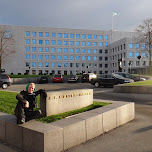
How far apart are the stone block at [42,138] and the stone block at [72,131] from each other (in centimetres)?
16

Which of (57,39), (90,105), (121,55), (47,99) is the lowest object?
(90,105)

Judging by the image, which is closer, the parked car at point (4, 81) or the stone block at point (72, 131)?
the stone block at point (72, 131)

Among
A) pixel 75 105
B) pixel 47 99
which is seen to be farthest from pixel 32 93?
pixel 75 105

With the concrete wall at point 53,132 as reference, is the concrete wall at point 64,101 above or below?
above

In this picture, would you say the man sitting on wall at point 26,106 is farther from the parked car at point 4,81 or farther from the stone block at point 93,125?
the parked car at point 4,81

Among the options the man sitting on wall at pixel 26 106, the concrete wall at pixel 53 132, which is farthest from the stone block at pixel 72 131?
the man sitting on wall at pixel 26 106

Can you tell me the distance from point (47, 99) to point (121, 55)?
58756 mm

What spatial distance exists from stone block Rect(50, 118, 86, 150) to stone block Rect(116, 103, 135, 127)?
189 cm

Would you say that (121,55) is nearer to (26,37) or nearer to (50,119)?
(26,37)

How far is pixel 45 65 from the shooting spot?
220ft

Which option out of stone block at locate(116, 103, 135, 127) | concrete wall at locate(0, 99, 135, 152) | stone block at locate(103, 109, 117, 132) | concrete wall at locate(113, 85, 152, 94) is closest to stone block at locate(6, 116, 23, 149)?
concrete wall at locate(0, 99, 135, 152)

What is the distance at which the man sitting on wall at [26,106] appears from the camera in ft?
14.1

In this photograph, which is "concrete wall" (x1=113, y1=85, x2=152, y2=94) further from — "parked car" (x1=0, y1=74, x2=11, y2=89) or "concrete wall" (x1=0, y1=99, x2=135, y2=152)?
"parked car" (x1=0, y1=74, x2=11, y2=89)

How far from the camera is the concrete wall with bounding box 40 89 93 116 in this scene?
5312mm
